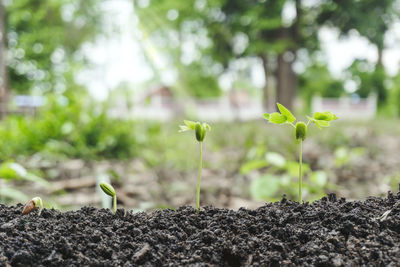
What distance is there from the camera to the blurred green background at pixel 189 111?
2.12 m

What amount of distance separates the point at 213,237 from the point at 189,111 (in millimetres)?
7728

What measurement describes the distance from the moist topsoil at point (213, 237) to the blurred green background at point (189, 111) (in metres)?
0.57

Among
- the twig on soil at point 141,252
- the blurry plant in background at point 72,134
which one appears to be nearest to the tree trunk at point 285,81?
the blurry plant in background at point 72,134

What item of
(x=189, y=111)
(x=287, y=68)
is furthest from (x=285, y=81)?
(x=189, y=111)

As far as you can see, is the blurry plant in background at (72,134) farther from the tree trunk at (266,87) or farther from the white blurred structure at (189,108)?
the tree trunk at (266,87)

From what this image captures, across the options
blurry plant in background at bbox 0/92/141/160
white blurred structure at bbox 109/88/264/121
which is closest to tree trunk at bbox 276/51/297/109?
white blurred structure at bbox 109/88/264/121

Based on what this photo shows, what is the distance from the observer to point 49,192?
1.93 meters

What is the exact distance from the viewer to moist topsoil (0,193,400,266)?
0.62 m

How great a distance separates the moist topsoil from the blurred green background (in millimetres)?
567

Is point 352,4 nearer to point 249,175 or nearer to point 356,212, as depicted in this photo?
point 249,175

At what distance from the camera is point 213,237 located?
67cm

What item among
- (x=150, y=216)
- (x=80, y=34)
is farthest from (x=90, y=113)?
(x=80, y=34)

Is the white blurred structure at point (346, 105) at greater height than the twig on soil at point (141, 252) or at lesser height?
greater

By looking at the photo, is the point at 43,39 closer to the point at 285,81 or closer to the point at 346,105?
the point at 285,81
